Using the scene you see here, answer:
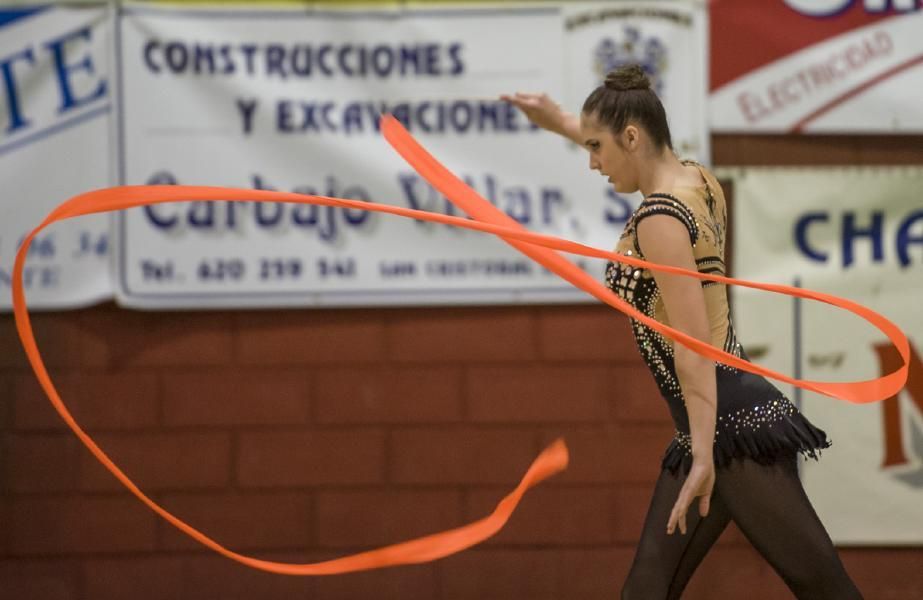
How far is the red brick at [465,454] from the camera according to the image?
482 cm

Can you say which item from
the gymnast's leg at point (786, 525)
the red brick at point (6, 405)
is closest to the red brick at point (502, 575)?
the red brick at point (6, 405)

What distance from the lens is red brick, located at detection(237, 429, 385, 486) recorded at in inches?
191

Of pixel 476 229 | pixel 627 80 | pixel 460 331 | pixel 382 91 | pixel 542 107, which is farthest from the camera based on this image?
pixel 460 331

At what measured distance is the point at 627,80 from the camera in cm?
282

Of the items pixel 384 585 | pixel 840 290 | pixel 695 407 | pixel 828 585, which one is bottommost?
pixel 384 585

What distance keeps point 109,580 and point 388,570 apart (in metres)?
1.02

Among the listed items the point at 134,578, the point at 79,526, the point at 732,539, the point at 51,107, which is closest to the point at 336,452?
the point at 134,578

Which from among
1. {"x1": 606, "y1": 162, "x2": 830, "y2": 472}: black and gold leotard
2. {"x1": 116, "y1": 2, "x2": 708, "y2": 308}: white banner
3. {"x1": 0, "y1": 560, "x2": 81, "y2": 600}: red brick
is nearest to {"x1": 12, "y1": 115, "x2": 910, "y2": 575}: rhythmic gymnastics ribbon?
{"x1": 606, "y1": 162, "x2": 830, "y2": 472}: black and gold leotard

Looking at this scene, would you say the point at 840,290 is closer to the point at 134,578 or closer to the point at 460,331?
the point at 460,331

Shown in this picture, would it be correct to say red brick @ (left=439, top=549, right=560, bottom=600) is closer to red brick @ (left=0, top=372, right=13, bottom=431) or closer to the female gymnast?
red brick @ (left=0, top=372, right=13, bottom=431)

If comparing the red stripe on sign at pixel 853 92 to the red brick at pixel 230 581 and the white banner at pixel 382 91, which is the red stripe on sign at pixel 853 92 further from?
the red brick at pixel 230 581

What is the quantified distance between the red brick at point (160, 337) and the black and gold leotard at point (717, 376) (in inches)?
87.7

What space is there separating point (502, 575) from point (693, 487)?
2.22m

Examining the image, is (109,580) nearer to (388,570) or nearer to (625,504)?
(388,570)
